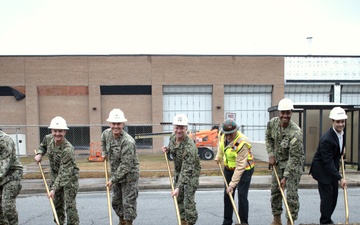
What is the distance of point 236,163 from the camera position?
522 centimetres

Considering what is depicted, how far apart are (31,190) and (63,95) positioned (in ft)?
53.9

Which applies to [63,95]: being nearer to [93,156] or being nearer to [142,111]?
[142,111]

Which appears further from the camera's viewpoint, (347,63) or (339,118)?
(347,63)

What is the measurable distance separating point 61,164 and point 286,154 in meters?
3.51

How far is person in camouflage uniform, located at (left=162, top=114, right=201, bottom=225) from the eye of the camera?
5.30m

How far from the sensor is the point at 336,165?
547 centimetres

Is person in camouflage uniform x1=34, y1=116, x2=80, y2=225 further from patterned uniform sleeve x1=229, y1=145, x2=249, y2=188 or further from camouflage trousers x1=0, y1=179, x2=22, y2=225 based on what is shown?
patterned uniform sleeve x1=229, y1=145, x2=249, y2=188

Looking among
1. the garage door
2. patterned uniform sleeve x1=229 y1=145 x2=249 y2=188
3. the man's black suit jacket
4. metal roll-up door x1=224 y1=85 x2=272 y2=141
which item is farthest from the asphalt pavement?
metal roll-up door x1=224 y1=85 x2=272 y2=141

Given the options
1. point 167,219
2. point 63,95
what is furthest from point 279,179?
point 63,95

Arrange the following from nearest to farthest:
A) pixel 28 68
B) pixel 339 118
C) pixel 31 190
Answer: pixel 339 118 → pixel 31 190 → pixel 28 68

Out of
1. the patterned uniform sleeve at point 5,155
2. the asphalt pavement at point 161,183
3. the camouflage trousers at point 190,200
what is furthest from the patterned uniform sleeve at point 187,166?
the asphalt pavement at point 161,183

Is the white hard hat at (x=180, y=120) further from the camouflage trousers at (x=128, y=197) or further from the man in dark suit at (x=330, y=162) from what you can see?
the man in dark suit at (x=330, y=162)

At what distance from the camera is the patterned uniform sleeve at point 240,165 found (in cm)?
511

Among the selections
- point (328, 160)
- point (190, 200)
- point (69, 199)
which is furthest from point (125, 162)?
point (328, 160)
